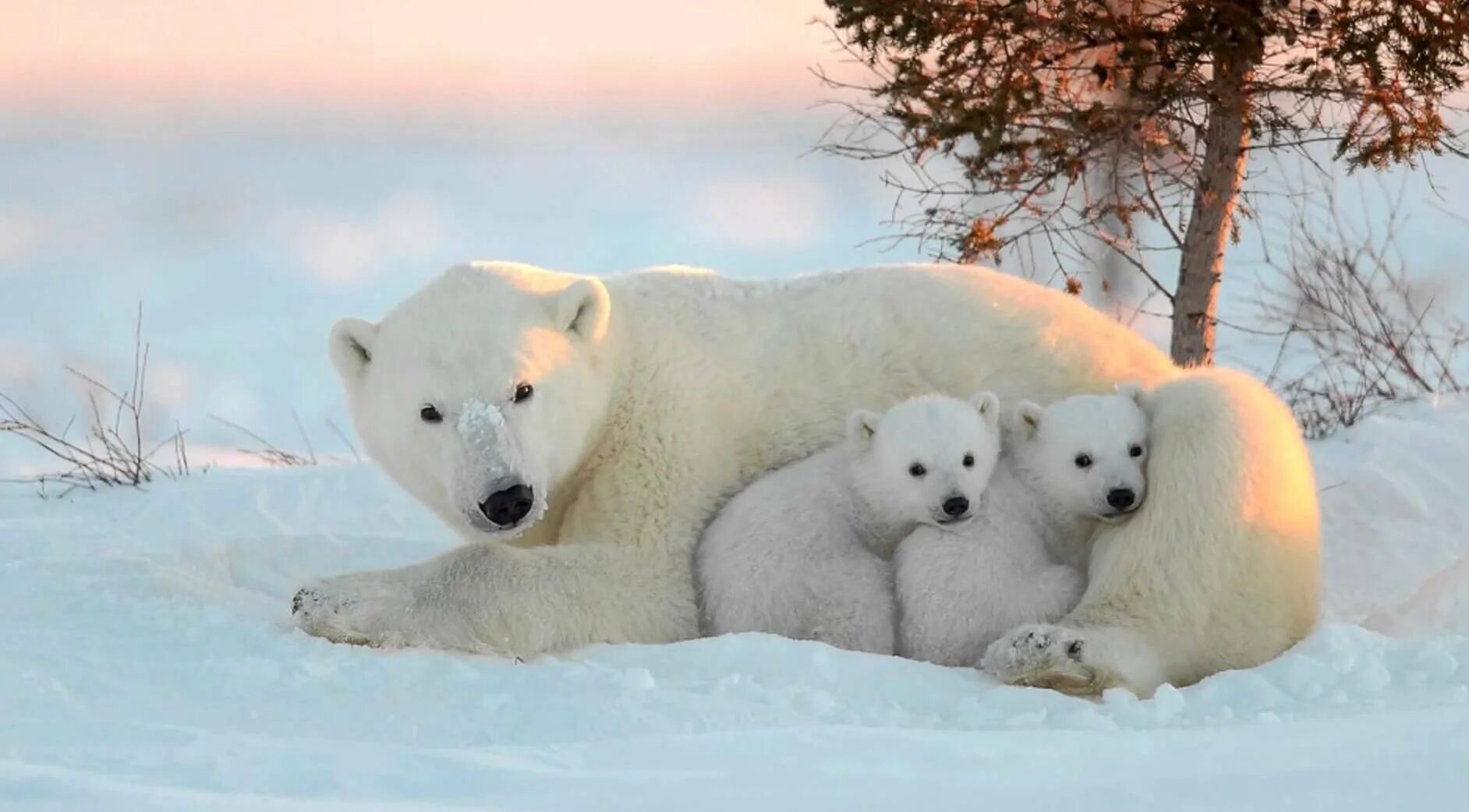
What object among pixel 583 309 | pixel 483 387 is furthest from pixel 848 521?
pixel 483 387

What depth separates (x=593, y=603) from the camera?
165 inches

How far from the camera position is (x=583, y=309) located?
174 inches

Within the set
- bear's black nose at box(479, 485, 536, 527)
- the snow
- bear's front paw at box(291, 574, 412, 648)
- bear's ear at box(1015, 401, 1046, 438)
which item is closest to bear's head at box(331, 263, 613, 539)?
bear's black nose at box(479, 485, 536, 527)

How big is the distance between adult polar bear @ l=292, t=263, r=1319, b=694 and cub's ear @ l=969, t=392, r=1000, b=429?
14.3 inches

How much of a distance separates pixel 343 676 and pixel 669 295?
1693 mm

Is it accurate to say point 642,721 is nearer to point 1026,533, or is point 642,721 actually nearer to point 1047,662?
point 1047,662

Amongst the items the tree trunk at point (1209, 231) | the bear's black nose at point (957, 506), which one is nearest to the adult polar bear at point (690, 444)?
the bear's black nose at point (957, 506)

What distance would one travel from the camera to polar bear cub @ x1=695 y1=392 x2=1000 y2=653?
13.8 feet

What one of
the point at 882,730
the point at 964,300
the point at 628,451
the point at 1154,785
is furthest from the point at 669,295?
the point at 1154,785

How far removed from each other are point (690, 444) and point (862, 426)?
487 mm

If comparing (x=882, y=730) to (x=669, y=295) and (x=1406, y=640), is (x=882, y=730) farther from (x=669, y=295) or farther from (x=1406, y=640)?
(x=669, y=295)

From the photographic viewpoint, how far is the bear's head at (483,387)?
4055 millimetres

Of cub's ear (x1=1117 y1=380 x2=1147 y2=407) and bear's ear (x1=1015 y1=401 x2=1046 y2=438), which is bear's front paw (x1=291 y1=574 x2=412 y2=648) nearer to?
bear's ear (x1=1015 y1=401 x2=1046 y2=438)

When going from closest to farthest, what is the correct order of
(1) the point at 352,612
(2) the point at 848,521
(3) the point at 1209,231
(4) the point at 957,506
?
(1) the point at 352,612 < (4) the point at 957,506 < (2) the point at 848,521 < (3) the point at 1209,231
